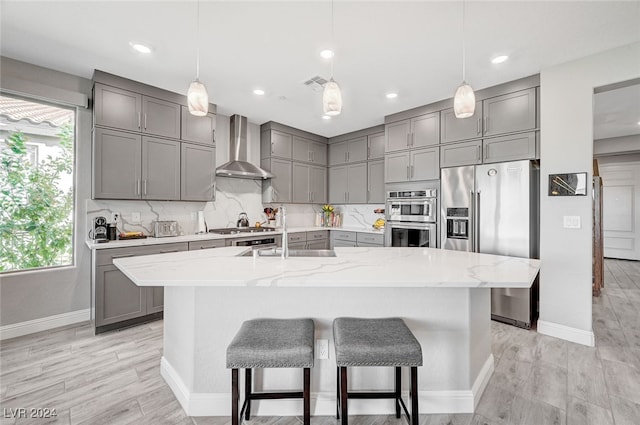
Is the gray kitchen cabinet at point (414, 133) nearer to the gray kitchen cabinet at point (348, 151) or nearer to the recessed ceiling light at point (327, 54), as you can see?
the gray kitchen cabinet at point (348, 151)

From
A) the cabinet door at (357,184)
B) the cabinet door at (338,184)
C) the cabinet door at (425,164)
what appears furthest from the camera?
the cabinet door at (338,184)

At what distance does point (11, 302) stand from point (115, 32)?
8.89 feet

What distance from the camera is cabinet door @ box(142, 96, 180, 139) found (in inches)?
129

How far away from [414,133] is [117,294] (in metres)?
4.07

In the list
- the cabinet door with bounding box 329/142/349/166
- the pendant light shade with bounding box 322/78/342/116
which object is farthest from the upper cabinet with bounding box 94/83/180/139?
the cabinet door with bounding box 329/142/349/166

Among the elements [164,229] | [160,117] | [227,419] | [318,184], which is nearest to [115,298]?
[164,229]

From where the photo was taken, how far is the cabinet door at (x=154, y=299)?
3.12m

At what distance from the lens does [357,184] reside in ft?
16.6

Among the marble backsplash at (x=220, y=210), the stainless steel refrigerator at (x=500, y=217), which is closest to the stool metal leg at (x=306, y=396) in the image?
the stainless steel refrigerator at (x=500, y=217)

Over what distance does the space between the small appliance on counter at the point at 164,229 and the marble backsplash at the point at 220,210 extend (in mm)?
137

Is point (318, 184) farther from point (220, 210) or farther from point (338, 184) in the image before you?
point (220, 210)

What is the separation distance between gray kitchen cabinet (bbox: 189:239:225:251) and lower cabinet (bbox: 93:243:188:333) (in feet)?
0.78

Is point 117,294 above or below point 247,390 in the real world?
above

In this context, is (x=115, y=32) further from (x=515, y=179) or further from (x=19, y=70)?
(x=515, y=179)
